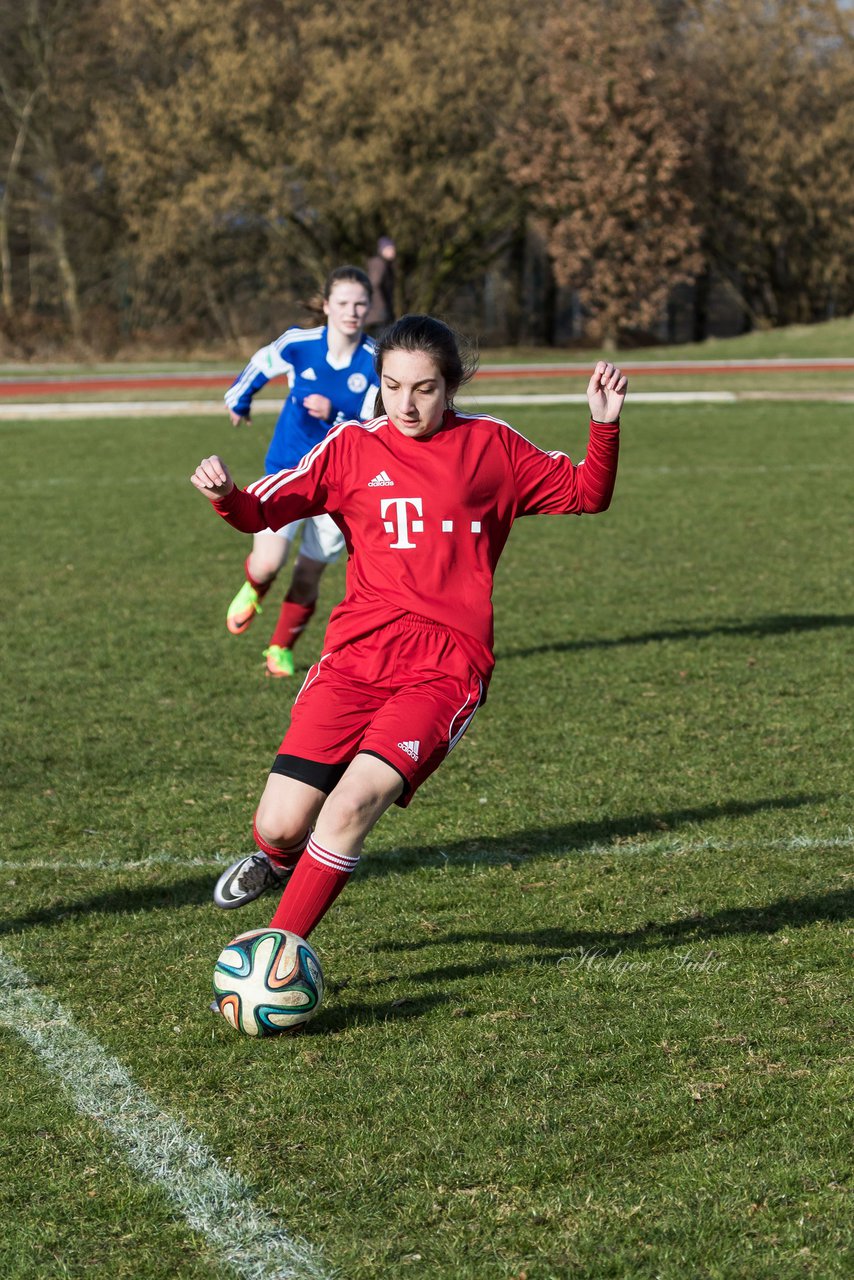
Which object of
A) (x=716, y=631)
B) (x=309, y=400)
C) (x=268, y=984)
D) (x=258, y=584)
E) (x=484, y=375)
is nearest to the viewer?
(x=268, y=984)

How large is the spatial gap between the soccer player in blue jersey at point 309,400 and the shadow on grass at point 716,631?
117 cm

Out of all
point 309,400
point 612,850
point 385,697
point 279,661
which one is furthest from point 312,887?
point 279,661

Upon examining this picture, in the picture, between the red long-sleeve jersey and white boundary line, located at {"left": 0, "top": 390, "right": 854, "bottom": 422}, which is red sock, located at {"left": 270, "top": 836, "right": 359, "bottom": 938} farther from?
white boundary line, located at {"left": 0, "top": 390, "right": 854, "bottom": 422}

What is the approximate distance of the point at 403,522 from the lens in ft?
13.6

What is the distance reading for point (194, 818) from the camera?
225 inches

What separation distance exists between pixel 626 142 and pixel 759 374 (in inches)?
522

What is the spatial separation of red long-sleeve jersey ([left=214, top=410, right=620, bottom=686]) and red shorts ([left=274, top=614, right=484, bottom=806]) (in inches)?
1.7

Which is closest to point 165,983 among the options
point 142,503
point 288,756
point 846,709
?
point 288,756

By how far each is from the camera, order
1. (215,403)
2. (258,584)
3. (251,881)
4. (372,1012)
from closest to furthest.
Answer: (372,1012) → (251,881) → (258,584) → (215,403)

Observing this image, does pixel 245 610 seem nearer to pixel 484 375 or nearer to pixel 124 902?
pixel 124 902

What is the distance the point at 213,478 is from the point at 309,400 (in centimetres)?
352

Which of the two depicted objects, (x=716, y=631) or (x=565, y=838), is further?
(x=716, y=631)

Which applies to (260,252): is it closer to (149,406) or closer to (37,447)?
(149,406)

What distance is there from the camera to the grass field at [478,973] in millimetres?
2916
